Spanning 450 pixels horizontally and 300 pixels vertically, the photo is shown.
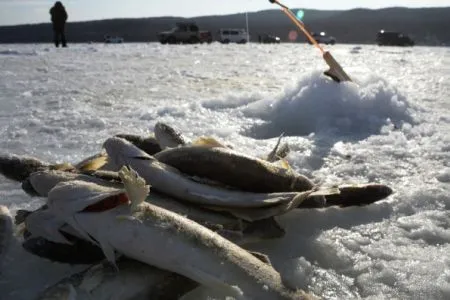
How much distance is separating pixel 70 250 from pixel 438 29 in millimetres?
119779

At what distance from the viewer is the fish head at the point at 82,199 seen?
9.34 feet

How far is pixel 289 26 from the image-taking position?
441ft

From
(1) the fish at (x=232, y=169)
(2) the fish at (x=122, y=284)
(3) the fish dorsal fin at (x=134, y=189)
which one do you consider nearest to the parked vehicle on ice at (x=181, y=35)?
(1) the fish at (x=232, y=169)

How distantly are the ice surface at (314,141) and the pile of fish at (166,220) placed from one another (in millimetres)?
257

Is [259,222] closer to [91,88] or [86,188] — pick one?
[86,188]

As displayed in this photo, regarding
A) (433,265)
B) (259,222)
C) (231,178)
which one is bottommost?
(433,265)

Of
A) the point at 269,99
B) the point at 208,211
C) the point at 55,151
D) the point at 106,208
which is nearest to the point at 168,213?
the point at 106,208

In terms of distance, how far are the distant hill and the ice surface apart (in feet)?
259

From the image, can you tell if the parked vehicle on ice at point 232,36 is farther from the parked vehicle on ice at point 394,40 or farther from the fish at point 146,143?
the fish at point 146,143

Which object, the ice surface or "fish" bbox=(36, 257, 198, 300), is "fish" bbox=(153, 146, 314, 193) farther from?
"fish" bbox=(36, 257, 198, 300)

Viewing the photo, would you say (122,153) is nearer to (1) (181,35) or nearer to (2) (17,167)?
(2) (17,167)

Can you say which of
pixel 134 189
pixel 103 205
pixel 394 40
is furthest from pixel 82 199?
pixel 394 40

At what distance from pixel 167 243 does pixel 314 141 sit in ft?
15.9

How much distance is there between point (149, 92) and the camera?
12.5m
